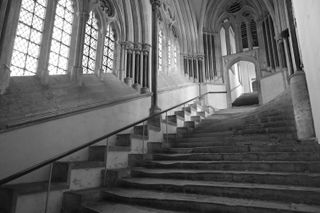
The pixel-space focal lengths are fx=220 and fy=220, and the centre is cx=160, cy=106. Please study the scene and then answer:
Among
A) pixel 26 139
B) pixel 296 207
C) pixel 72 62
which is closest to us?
pixel 296 207

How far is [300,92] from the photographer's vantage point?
4.62 metres

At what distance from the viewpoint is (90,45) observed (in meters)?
6.66

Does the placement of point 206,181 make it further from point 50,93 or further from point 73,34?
point 73,34

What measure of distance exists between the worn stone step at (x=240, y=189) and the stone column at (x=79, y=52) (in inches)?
134

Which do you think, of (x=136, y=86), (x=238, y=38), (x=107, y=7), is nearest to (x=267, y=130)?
(x=136, y=86)

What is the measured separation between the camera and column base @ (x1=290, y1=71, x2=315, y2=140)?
4.19 m

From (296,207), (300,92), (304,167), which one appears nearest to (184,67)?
(300,92)

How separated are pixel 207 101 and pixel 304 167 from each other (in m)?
9.58

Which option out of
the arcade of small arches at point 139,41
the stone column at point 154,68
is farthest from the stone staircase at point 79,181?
the arcade of small arches at point 139,41

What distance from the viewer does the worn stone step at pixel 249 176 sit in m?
2.73

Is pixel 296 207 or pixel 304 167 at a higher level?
pixel 304 167

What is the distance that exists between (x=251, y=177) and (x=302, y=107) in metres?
2.41

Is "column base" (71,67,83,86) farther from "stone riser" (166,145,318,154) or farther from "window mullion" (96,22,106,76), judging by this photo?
"stone riser" (166,145,318,154)

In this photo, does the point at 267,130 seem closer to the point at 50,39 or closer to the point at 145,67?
the point at 145,67
